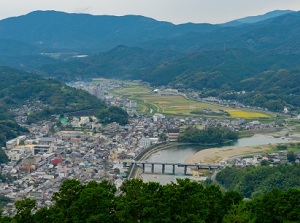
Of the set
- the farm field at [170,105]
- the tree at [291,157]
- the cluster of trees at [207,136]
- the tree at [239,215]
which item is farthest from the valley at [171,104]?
the tree at [239,215]

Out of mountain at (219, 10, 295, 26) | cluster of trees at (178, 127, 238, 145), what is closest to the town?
cluster of trees at (178, 127, 238, 145)

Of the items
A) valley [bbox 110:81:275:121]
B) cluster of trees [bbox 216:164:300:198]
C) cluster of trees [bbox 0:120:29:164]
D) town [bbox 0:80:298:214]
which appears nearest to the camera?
cluster of trees [bbox 216:164:300:198]

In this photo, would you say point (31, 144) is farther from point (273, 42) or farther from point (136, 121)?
point (273, 42)

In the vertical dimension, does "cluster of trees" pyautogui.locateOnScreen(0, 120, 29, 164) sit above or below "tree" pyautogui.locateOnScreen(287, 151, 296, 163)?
above

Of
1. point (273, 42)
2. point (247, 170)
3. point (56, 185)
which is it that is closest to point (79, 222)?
point (56, 185)

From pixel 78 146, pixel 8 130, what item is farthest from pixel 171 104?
pixel 78 146

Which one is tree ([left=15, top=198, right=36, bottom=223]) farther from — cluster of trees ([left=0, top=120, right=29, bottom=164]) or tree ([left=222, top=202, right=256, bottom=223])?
cluster of trees ([left=0, top=120, right=29, bottom=164])
